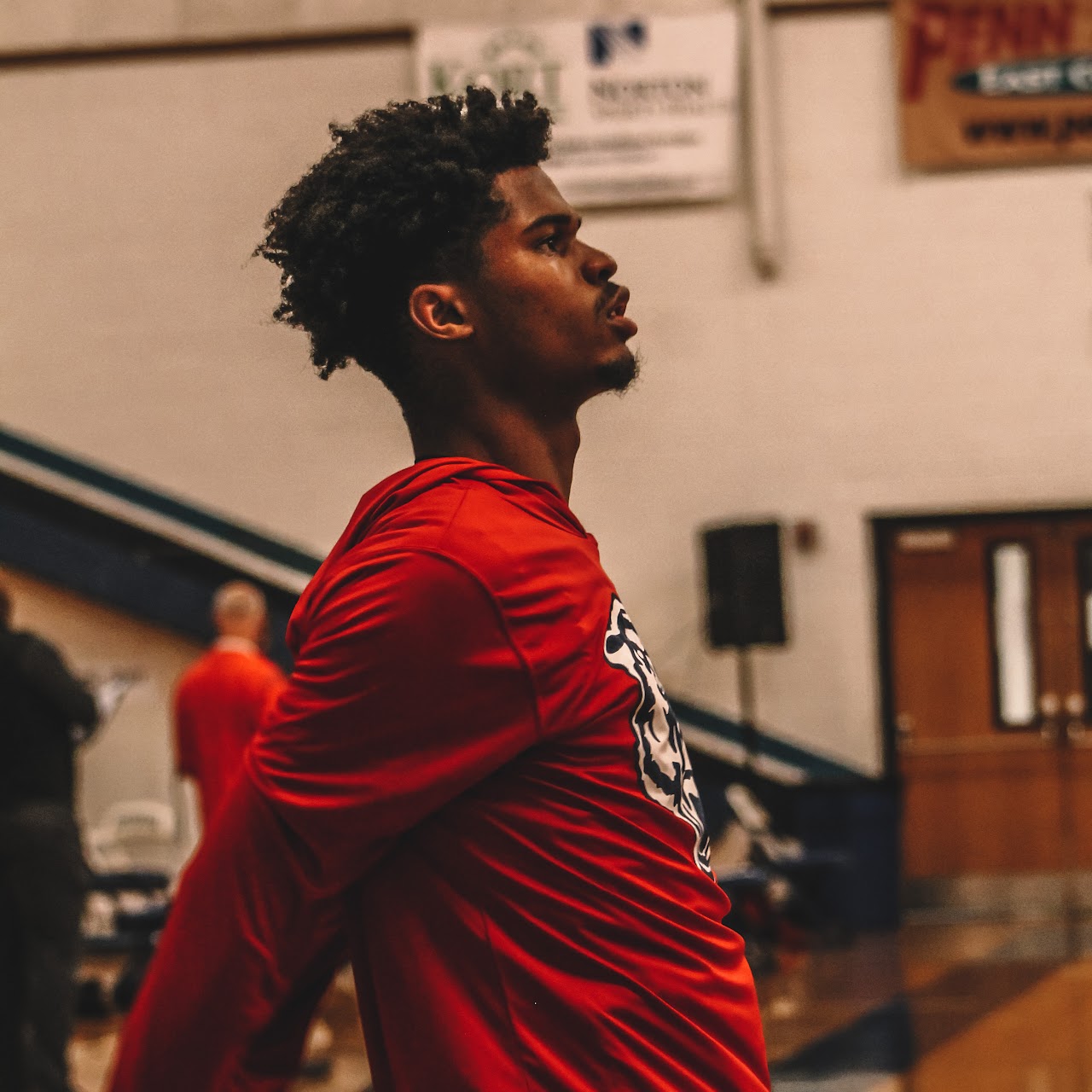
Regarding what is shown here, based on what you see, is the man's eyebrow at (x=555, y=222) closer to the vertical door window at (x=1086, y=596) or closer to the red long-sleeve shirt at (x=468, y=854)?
the red long-sleeve shirt at (x=468, y=854)

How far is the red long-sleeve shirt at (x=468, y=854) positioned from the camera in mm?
998

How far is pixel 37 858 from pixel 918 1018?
10.9 ft

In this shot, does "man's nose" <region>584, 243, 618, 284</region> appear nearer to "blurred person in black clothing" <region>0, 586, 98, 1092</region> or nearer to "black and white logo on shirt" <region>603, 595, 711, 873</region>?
"black and white logo on shirt" <region>603, 595, 711, 873</region>

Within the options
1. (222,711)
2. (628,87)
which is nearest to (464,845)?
(222,711)

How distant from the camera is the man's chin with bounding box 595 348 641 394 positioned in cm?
121

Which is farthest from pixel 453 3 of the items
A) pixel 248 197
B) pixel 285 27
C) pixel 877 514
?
pixel 877 514

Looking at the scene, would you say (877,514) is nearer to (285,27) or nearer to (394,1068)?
(285,27)

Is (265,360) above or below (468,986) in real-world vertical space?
above

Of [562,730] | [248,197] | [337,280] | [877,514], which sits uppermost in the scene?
[248,197]

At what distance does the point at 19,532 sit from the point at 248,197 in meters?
2.33

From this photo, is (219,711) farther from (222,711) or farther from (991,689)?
(991,689)

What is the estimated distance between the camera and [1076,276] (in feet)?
27.6

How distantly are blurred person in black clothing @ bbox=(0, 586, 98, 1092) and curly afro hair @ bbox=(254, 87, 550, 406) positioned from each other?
2.75 m

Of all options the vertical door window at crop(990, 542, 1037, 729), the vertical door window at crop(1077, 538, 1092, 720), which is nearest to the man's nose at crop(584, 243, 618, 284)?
the vertical door window at crop(990, 542, 1037, 729)
